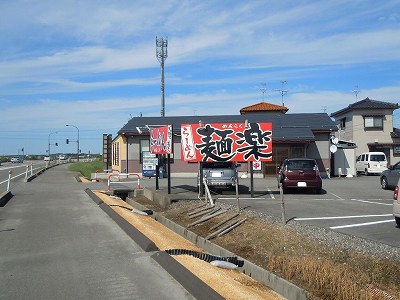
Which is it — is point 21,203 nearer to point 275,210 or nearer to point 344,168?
point 275,210

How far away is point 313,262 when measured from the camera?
6.61 metres

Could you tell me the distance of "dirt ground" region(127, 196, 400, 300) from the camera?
218 inches

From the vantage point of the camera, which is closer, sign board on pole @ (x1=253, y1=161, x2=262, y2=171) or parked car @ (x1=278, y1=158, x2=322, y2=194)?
parked car @ (x1=278, y1=158, x2=322, y2=194)

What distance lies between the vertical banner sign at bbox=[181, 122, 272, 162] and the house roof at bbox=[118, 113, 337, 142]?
1552cm

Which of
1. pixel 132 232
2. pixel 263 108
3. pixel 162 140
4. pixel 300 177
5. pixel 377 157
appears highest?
pixel 263 108

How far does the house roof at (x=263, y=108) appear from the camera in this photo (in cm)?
5181

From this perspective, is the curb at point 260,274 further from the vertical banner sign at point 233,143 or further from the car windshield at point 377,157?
the car windshield at point 377,157

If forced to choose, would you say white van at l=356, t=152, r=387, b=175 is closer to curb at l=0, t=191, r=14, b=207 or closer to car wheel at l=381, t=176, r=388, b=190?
car wheel at l=381, t=176, r=388, b=190

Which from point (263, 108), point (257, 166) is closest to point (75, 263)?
point (257, 166)

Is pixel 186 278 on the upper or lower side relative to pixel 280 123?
lower

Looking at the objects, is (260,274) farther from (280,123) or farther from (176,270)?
(280,123)

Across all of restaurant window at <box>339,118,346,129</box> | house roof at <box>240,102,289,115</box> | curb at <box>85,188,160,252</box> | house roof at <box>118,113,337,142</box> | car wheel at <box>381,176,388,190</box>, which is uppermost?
house roof at <box>240,102,289,115</box>

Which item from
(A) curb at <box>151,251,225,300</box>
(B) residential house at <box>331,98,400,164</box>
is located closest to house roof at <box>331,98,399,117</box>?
(B) residential house at <box>331,98,400,164</box>

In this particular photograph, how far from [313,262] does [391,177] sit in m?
15.4
